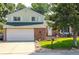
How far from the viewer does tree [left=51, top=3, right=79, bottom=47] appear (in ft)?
82.5

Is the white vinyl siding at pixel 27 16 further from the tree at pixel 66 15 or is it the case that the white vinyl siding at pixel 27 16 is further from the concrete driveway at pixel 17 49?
the tree at pixel 66 15

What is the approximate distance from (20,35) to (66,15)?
61.0 ft

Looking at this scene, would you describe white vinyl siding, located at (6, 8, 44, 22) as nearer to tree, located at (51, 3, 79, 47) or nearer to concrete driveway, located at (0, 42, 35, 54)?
concrete driveway, located at (0, 42, 35, 54)

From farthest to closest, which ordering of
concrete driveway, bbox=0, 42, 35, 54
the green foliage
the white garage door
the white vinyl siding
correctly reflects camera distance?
the white vinyl siding, the white garage door, the green foliage, concrete driveway, bbox=0, 42, 35, 54

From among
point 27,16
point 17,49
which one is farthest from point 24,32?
point 17,49

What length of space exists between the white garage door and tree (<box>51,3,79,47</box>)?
17438 millimetres

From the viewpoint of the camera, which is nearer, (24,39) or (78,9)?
(78,9)

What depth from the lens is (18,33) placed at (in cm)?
4312

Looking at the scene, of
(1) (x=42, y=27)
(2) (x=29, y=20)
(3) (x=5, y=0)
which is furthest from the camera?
(2) (x=29, y=20)

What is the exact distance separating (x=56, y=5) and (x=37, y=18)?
20509mm

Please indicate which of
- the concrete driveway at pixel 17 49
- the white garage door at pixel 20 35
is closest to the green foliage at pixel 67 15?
the concrete driveway at pixel 17 49

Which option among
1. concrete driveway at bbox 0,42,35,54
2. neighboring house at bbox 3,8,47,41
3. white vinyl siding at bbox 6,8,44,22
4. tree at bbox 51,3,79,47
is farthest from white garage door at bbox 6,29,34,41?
tree at bbox 51,3,79,47

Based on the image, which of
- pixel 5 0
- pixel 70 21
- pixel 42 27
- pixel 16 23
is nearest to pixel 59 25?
pixel 70 21

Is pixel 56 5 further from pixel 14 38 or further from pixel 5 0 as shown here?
pixel 14 38
